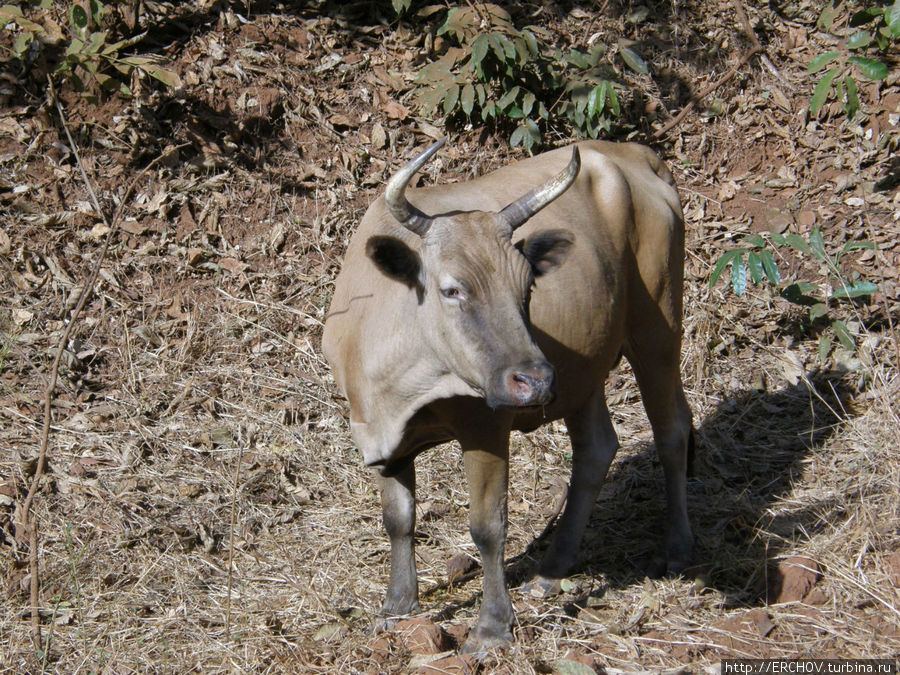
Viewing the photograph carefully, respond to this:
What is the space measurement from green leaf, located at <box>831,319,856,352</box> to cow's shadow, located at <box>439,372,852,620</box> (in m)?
0.35

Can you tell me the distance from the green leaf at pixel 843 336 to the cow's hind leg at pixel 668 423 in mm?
2035

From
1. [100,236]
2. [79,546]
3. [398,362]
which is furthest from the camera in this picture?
[100,236]

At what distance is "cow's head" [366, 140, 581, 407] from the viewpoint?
4.01m

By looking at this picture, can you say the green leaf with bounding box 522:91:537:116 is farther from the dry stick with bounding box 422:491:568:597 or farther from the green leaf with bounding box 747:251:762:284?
the dry stick with bounding box 422:491:568:597

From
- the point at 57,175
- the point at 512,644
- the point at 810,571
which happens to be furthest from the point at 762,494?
the point at 57,175

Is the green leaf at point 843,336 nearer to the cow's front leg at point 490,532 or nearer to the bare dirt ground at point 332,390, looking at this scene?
the bare dirt ground at point 332,390

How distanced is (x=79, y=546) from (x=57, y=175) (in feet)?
12.5

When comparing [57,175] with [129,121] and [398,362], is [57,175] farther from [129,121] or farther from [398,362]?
[398,362]

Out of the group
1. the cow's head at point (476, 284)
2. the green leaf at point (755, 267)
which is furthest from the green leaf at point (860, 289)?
the cow's head at point (476, 284)

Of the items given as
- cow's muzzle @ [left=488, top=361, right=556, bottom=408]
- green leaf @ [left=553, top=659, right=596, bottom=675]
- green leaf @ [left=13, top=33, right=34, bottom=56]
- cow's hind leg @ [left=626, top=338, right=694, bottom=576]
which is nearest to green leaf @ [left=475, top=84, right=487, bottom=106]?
cow's hind leg @ [left=626, top=338, right=694, bottom=576]

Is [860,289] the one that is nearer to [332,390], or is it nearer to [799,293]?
[799,293]

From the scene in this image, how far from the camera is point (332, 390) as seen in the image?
7383 millimetres

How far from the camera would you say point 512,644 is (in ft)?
15.4

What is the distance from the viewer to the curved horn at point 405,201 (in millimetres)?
4098
